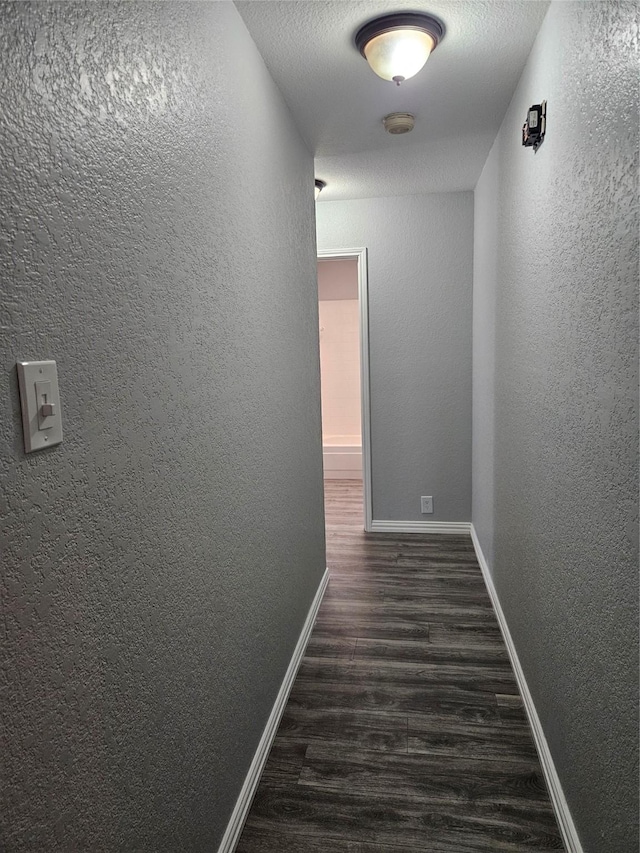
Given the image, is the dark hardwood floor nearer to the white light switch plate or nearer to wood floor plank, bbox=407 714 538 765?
wood floor plank, bbox=407 714 538 765

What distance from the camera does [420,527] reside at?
4.19 metres

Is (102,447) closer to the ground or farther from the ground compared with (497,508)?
farther from the ground

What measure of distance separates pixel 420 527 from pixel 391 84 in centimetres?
285

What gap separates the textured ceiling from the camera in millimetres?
1745

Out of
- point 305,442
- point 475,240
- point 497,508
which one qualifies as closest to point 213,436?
point 305,442

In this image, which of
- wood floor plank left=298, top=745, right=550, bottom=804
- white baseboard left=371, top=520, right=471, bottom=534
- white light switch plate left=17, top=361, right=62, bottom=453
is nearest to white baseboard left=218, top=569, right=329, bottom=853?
wood floor plank left=298, top=745, right=550, bottom=804

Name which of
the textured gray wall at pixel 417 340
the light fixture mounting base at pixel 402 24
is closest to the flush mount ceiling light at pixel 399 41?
the light fixture mounting base at pixel 402 24

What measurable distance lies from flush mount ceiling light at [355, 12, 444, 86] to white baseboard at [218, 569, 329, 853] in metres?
2.16

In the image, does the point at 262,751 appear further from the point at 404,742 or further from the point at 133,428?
the point at 133,428

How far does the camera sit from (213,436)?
4.96 ft

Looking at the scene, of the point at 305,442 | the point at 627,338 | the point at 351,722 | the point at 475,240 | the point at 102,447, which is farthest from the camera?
the point at 475,240

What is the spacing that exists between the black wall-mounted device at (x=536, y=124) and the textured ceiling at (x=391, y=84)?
261 millimetres

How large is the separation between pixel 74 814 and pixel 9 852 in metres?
0.15

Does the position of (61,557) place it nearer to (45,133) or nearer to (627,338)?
(45,133)
